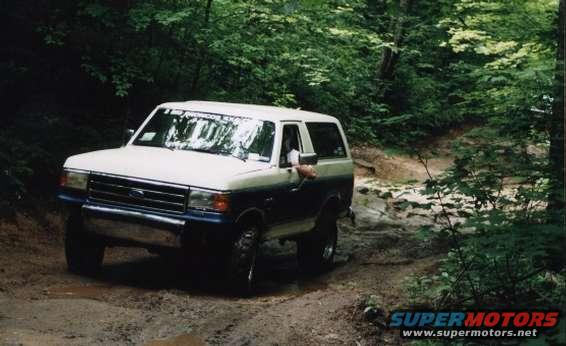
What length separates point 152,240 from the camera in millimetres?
6828

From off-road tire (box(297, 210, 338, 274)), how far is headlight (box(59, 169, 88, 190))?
10.8 ft

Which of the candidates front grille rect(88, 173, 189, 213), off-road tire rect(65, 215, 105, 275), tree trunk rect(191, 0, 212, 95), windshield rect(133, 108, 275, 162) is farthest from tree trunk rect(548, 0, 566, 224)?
tree trunk rect(191, 0, 212, 95)

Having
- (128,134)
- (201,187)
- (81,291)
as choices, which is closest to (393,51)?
(128,134)

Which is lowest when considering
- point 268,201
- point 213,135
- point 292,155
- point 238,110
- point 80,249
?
point 80,249

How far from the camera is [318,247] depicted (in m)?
9.52

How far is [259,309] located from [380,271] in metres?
3.00

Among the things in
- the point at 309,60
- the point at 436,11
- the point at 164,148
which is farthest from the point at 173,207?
the point at 436,11

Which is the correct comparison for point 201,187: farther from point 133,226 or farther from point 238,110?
point 238,110

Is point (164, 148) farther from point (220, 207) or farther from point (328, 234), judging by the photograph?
point (328, 234)

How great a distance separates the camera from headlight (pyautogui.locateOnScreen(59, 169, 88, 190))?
23.6 feet

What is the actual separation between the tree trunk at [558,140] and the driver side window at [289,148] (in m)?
3.23

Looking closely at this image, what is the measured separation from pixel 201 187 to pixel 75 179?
152 cm

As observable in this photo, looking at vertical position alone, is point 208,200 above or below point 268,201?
above

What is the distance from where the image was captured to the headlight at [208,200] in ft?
22.1
